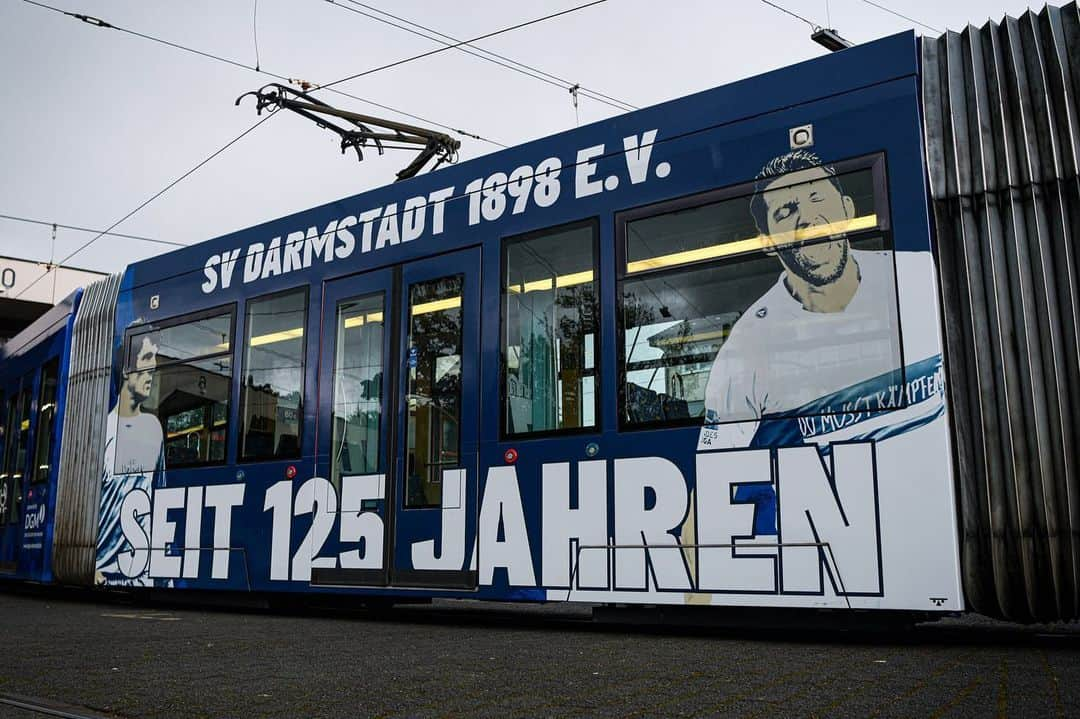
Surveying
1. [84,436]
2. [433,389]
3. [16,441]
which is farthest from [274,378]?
[16,441]

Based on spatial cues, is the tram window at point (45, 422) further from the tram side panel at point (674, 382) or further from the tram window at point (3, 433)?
the tram side panel at point (674, 382)

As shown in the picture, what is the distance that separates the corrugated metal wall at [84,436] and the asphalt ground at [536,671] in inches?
135

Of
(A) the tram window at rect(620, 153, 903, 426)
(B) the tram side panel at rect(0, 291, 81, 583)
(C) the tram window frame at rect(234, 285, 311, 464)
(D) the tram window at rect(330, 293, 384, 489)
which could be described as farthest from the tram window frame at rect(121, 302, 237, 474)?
(A) the tram window at rect(620, 153, 903, 426)

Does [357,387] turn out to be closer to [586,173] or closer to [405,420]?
[405,420]

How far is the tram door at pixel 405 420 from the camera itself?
734 cm

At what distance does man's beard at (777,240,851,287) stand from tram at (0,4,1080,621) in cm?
1

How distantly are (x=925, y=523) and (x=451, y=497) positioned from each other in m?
3.27

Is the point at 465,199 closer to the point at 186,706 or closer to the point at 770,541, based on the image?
the point at 770,541

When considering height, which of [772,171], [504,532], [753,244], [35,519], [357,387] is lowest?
[504,532]

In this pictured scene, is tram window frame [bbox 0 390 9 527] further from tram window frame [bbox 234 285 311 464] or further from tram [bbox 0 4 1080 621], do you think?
tram window frame [bbox 234 285 311 464]

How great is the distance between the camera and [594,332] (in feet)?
22.0

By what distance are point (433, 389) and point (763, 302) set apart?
2650 millimetres

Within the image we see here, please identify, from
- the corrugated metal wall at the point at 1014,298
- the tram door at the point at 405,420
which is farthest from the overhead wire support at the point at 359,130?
the corrugated metal wall at the point at 1014,298

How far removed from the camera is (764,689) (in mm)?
3842
